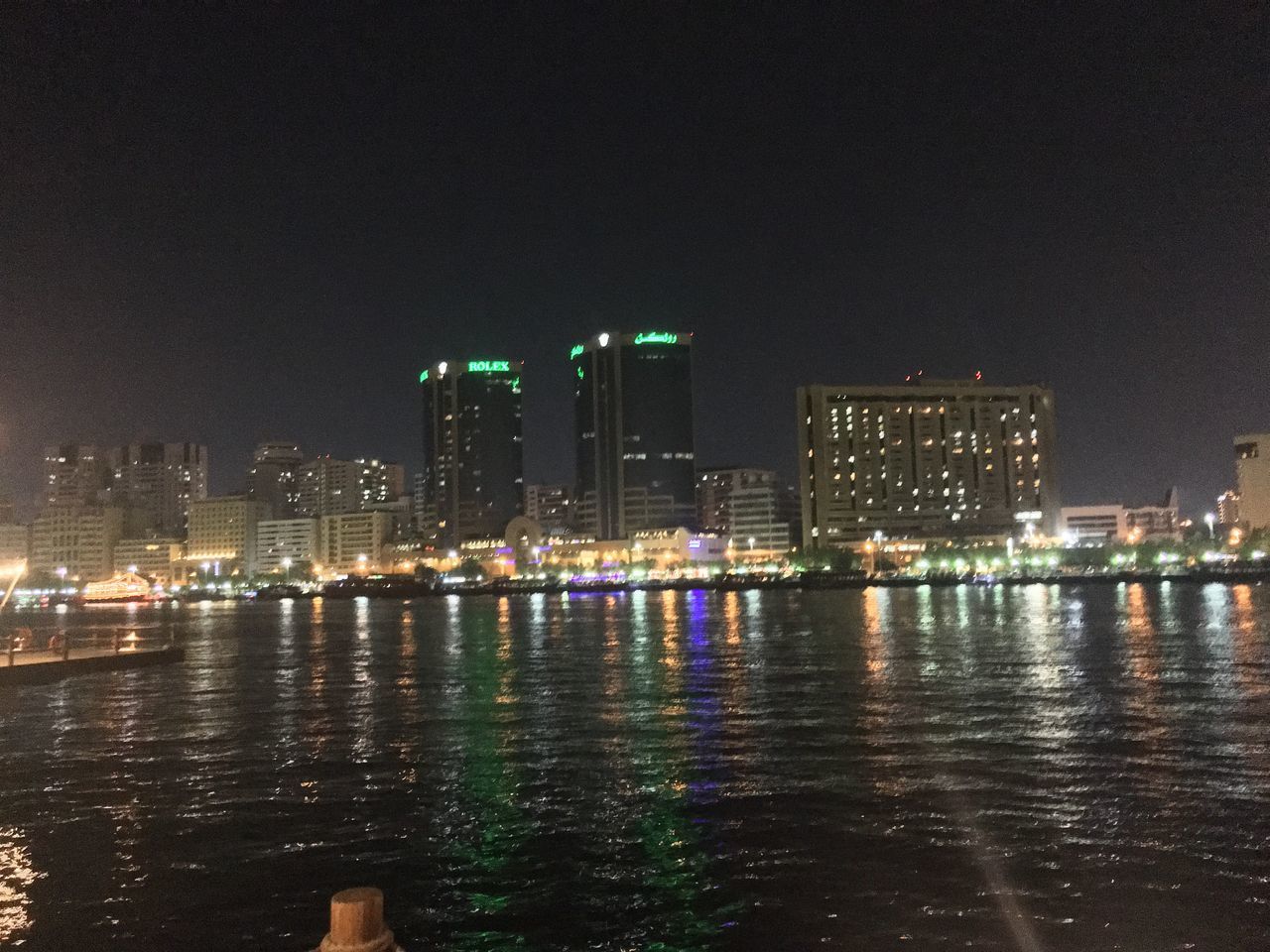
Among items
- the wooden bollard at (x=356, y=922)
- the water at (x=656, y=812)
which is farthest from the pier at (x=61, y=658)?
the wooden bollard at (x=356, y=922)

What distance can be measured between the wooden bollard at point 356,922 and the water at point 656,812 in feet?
17.3

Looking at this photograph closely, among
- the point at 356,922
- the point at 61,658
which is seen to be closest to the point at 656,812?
the point at 356,922

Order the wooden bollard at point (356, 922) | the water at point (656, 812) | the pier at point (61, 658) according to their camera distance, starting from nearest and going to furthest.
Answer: the wooden bollard at point (356, 922), the water at point (656, 812), the pier at point (61, 658)

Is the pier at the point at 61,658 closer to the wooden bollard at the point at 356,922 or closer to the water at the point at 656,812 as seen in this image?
the water at the point at 656,812

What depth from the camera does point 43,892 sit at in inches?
492

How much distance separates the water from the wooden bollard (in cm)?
528

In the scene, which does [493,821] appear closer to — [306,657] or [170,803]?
[170,803]

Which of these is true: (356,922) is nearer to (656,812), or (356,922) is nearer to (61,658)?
(656,812)

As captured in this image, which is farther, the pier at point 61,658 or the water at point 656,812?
the pier at point 61,658

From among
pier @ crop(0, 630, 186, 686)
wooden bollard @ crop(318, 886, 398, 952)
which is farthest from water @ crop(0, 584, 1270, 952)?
wooden bollard @ crop(318, 886, 398, 952)

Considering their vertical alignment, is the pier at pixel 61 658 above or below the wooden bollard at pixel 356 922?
below

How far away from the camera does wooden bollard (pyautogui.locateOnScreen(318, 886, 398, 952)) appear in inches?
232

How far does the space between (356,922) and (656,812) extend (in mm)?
10686

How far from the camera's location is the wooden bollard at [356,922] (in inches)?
232
